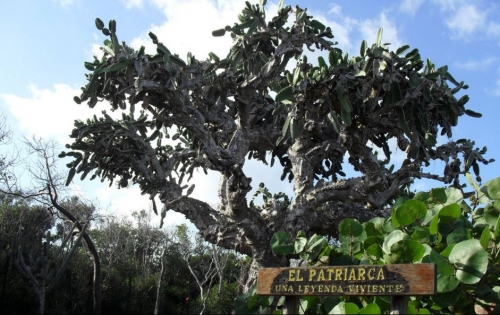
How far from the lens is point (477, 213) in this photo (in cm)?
272

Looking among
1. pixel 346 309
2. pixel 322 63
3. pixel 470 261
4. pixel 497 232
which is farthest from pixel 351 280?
pixel 322 63

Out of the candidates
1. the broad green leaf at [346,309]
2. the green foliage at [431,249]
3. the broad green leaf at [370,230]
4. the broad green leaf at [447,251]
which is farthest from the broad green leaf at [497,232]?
the broad green leaf at [346,309]

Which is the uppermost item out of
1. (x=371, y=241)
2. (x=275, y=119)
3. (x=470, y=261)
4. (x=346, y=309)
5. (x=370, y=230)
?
(x=275, y=119)

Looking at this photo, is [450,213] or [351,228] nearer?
[450,213]

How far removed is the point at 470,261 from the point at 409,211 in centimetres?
45

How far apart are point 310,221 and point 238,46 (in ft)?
8.28

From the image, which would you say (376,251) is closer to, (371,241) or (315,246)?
(371,241)

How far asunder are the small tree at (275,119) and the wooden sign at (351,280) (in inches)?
111

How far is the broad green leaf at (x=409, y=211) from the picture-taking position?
2.41 metres

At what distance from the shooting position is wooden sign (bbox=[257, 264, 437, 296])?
196 cm

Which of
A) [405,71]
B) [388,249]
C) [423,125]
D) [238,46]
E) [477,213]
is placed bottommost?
[388,249]

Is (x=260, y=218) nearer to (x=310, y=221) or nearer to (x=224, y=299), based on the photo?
(x=310, y=221)

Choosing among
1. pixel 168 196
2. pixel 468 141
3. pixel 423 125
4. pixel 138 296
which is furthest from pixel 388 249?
pixel 138 296

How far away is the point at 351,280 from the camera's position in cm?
215
